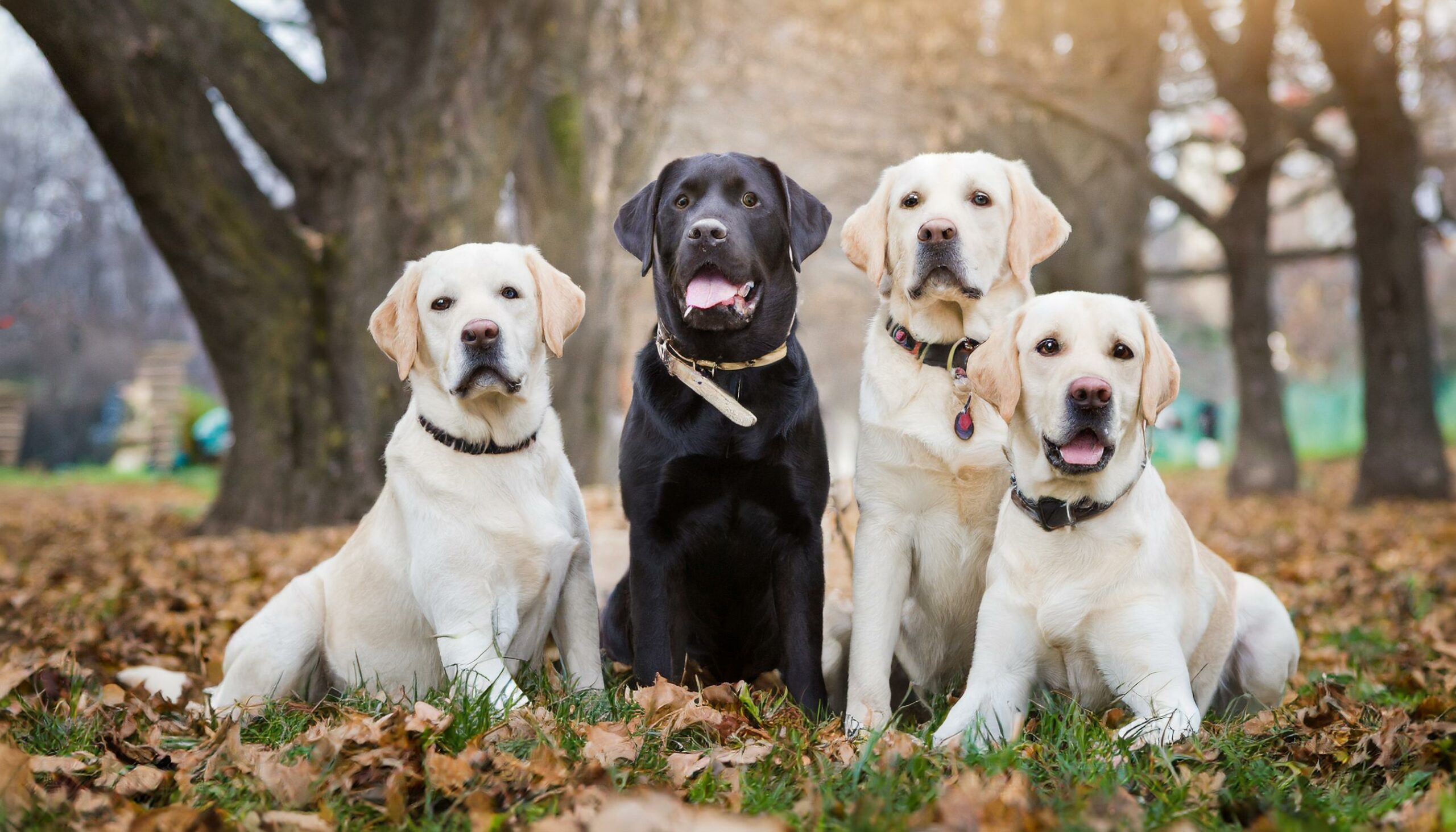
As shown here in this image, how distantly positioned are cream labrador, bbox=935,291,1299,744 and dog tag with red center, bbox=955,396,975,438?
0.19 metres

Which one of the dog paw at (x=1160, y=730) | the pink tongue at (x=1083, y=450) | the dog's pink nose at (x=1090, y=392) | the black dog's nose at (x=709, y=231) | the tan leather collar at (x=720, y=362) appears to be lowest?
the dog paw at (x=1160, y=730)

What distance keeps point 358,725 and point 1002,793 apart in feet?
4.76

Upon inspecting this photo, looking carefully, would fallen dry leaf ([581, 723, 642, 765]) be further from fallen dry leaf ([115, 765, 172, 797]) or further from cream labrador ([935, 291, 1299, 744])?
fallen dry leaf ([115, 765, 172, 797])

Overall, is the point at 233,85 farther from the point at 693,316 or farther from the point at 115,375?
the point at 115,375

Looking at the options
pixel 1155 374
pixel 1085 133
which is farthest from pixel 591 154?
pixel 1155 374

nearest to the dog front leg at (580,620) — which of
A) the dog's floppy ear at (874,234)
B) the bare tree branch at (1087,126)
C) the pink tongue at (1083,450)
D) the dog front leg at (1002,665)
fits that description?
the dog front leg at (1002,665)

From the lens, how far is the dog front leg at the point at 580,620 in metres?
3.39

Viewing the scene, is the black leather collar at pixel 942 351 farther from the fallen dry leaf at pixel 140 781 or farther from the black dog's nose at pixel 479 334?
the fallen dry leaf at pixel 140 781

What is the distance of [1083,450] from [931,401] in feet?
1.78

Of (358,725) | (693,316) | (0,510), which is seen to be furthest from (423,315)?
(0,510)

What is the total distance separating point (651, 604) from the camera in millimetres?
3342

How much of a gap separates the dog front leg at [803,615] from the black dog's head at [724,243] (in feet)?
2.11

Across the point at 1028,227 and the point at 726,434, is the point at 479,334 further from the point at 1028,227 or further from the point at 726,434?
the point at 1028,227

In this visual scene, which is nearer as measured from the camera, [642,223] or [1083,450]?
[1083,450]
